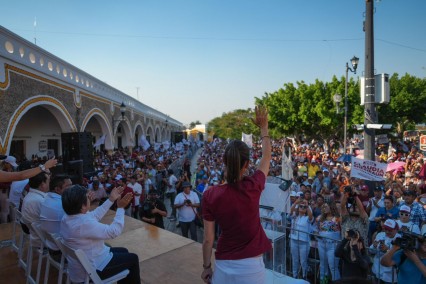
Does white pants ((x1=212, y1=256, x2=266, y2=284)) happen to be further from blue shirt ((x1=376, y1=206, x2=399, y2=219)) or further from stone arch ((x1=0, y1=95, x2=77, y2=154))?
stone arch ((x1=0, y1=95, x2=77, y2=154))

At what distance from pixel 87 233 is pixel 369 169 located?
22.1ft

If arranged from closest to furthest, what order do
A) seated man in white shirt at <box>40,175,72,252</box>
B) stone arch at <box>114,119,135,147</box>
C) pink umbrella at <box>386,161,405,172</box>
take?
1. seated man in white shirt at <box>40,175,72,252</box>
2. pink umbrella at <box>386,161,405,172</box>
3. stone arch at <box>114,119,135,147</box>

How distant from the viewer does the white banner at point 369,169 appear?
6.85m

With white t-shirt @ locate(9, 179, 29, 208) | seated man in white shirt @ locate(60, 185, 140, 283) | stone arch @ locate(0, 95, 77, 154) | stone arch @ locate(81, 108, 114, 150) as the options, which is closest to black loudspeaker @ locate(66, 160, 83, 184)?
white t-shirt @ locate(9, 179, 29, 208)

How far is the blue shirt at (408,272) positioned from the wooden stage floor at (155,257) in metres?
2.30

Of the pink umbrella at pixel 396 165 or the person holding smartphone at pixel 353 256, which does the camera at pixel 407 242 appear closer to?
the person holding smartphone at pixel 353 256

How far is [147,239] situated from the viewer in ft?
16.3

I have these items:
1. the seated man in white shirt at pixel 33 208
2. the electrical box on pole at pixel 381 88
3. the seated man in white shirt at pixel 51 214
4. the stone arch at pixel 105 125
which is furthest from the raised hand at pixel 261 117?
the stone arch at pixel 105 125

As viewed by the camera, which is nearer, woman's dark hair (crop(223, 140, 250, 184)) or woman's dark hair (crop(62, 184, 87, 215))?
woman's dark hair (crop(223, 140, 250, 184))

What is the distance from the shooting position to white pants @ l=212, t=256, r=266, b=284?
1860 mm

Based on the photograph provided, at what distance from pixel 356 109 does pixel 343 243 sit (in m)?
23.5

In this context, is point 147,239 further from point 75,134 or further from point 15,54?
point 15,54

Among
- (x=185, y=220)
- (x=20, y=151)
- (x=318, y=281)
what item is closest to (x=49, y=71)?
(x=20, y=151)

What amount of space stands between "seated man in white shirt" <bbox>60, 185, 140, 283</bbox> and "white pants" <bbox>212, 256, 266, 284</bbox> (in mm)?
1224
